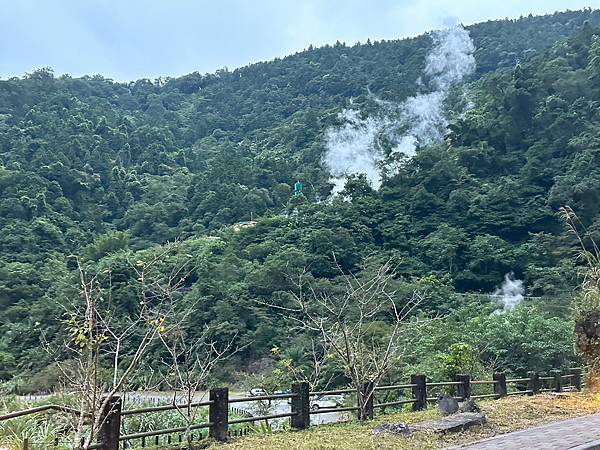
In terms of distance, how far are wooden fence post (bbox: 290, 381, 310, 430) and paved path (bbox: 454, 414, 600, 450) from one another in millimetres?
2847

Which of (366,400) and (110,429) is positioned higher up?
(110,429)

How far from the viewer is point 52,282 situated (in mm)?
39656

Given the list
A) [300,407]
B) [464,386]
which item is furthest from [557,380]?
[300,407]

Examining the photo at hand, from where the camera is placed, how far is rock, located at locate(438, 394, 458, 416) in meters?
9.87

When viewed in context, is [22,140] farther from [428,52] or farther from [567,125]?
[428,52]

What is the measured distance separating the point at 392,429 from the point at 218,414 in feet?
7.83

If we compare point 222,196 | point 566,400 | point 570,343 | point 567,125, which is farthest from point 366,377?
point 222,196

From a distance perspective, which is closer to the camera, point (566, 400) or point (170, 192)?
point (566, 400)

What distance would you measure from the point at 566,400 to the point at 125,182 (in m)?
60.0

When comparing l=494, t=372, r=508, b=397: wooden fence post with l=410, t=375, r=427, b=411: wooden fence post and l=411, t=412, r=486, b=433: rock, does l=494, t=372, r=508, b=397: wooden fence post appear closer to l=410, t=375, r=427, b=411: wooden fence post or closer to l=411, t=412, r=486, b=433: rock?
l=410, t=375, r=427, b=411: wooden fence post

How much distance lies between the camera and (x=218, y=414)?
7.92m

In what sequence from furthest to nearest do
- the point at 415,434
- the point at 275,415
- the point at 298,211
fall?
1. the point at 298,211
2. the point at 275,415
3. the point at 415,434

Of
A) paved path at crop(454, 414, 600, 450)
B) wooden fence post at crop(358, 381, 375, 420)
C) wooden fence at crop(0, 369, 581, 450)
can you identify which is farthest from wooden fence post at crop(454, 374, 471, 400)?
paved path at crop(454, 414, 600, 450)

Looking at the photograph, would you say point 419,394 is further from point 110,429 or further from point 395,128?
point 395,128
